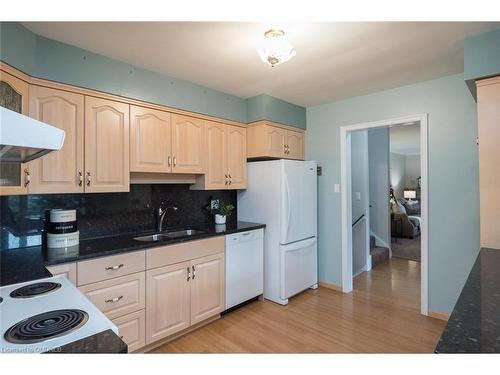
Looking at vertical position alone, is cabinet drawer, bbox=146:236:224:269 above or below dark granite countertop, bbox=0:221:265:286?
below

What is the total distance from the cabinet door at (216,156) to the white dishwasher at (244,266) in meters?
0.59

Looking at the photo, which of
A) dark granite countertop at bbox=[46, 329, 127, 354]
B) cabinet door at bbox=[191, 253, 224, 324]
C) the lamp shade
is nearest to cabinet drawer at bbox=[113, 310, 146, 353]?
cabinet door at bbox=[191, 253, 224, 324]

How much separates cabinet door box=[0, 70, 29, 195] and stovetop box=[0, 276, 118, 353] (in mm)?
640

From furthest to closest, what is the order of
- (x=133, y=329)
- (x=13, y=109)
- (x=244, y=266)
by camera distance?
(x=244, y=266) < (x=133, y=329) < (x=13, y=109)

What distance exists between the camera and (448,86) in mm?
2502

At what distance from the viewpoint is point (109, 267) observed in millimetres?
1871

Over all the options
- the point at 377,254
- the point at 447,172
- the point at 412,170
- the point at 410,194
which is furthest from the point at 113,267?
the point at 412,170

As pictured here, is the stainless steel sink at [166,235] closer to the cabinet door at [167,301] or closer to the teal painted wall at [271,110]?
the cabinet door at [167,301]

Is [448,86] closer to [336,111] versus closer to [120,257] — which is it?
[336,111]

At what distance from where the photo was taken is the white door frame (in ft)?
8.68

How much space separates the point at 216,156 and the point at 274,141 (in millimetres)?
720

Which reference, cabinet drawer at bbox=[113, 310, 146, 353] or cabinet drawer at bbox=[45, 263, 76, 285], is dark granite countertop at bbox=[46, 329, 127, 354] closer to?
cabinet drawer at bbox=[45, 263, 76, 285]

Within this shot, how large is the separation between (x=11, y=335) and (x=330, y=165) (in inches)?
124

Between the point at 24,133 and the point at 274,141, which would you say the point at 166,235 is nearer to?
the point at 274,141
